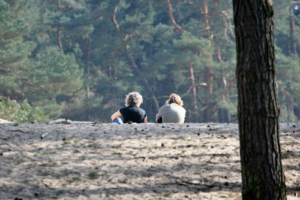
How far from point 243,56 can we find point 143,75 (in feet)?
82.9

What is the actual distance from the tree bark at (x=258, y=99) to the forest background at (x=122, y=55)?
2071cm

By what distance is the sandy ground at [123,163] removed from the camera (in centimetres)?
380

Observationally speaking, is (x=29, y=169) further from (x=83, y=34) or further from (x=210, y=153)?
(x=83, y=34)

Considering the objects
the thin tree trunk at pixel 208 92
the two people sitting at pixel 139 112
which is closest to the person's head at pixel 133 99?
the two people sitting at pixel 139 112

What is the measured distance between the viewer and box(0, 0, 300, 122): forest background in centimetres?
2488

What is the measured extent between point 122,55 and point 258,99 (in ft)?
90.1

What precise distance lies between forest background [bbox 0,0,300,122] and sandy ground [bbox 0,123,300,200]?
18.4 metres

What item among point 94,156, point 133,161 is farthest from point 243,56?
point 94,156

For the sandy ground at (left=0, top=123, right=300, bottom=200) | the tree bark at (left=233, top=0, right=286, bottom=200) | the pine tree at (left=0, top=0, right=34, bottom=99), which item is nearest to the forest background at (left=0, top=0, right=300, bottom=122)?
the pine tree at (left=0, top=0, right=34, bottom=99)

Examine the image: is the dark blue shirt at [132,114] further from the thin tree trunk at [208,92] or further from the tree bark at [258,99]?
the thin tree trunk at [208,92]

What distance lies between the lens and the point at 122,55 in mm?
30406

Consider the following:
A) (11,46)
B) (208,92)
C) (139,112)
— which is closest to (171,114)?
(139,112)

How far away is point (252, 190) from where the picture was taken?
3373mm

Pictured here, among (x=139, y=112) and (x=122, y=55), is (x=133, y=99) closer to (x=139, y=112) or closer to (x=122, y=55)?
(x=139, y=112)
